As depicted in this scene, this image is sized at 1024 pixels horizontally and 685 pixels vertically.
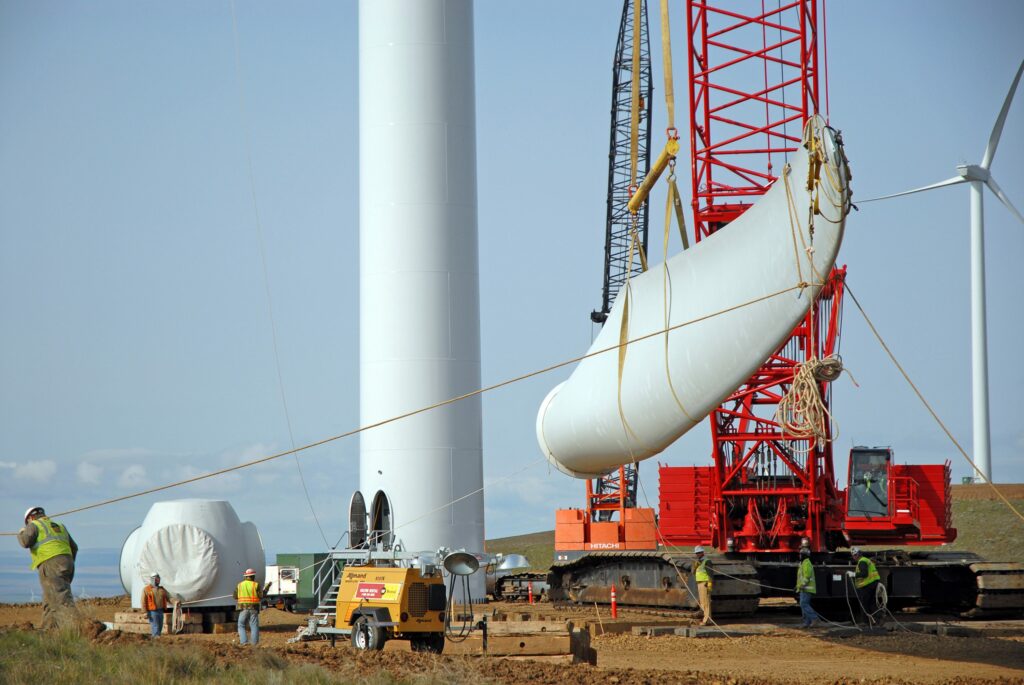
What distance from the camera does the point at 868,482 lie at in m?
26.4

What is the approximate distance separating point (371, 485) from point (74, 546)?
11.1 m

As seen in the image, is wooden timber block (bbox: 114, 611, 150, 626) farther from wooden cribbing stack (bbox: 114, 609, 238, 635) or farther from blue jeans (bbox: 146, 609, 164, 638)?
blue jeans (bbox: 146, 609, 164, 638)

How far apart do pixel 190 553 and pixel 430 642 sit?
28.1 feet

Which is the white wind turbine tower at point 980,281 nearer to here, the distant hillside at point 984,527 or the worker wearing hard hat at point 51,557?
the distant hillside at point 984,527

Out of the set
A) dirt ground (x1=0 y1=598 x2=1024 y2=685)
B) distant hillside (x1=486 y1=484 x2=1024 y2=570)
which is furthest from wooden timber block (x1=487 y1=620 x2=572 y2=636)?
distant hillside (x1=486 y1=484 x2=1024 y2=570)

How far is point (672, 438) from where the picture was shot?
1348 centimetres

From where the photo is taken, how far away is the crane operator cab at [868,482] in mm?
26406

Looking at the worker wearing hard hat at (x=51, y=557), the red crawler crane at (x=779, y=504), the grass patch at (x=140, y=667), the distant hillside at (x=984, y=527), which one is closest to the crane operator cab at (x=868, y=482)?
the red crawler crane at (x=779, y=504)

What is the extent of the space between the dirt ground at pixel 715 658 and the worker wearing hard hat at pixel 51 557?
0.92 meters

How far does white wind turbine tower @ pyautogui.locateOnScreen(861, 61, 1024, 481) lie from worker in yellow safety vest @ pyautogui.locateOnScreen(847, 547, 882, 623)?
14.1 metres

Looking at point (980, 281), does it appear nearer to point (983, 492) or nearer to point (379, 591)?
point (983, 492)

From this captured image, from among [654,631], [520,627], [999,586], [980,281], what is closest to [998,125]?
[980,281]

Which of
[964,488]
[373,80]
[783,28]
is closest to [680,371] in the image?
[373,80]

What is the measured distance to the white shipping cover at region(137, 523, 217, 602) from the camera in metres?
23.1
